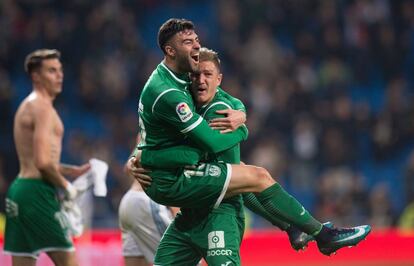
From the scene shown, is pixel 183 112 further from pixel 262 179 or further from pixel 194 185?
pixel 262 179

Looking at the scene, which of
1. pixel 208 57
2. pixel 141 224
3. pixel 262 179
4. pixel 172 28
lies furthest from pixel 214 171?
pixel 141 224

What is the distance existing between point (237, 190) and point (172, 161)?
15.9 inches

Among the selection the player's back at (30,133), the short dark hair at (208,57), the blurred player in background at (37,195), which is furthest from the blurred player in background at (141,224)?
the short dark hair at (208,57)

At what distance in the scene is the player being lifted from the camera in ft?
16.9

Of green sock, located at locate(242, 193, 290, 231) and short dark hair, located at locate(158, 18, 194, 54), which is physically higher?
short dark hair, located at locate(158, 18, 194, 54)

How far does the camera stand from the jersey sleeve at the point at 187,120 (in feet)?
16.7

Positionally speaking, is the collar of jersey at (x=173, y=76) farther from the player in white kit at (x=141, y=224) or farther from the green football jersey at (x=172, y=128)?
the player in white kit at (x=141, y=224)

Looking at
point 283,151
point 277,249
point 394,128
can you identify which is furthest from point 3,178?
point 394,128

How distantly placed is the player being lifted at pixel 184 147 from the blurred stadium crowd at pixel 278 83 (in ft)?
22.3

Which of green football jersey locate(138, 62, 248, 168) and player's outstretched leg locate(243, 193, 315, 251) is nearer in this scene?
green football jersey locate(138, 62, 248, 168)

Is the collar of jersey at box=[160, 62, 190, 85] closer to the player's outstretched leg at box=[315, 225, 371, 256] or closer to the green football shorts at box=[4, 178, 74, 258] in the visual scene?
the player's outstretched leg at box=[315, 225, 371, 256]

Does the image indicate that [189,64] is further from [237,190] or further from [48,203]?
[48,203]

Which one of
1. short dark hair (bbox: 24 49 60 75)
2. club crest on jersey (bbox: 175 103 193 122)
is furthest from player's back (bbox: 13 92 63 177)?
club crest on jersey (bbox: 175 103 193 122)

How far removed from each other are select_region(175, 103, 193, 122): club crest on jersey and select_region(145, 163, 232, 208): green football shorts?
0.34m
